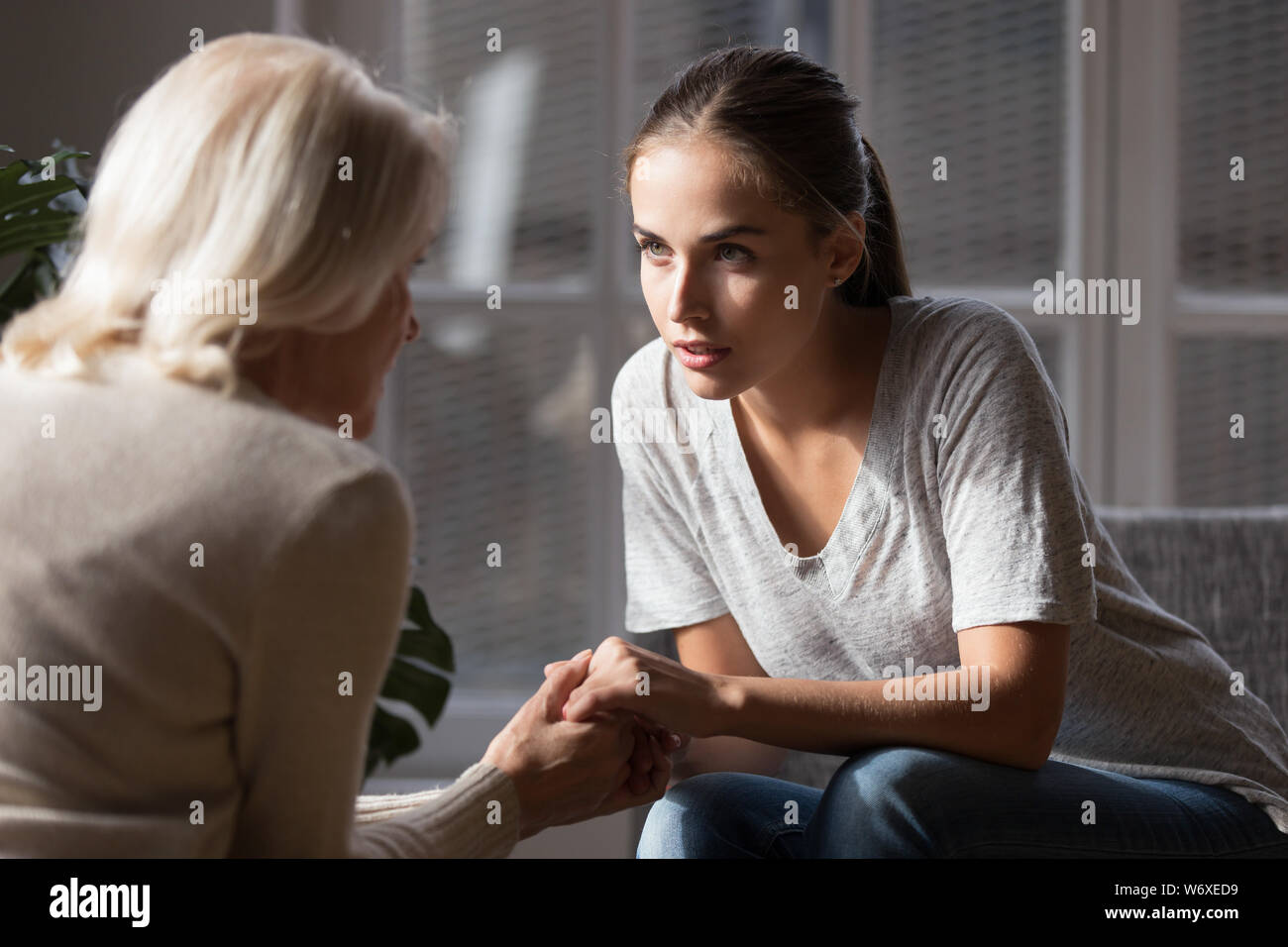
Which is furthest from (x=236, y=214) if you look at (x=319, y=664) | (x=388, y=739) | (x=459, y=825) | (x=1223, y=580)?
(x=1223, y=580)

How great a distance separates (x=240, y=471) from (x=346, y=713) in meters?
0.17

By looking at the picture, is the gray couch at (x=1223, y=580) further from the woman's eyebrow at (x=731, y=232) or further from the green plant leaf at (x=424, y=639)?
the woman's eyebrow at (x=731, y=232)

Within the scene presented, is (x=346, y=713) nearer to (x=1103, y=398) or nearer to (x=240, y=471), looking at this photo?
(x=240, y=471)

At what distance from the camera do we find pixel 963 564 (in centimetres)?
117

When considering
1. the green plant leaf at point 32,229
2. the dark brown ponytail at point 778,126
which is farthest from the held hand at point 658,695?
the green plant leaf at point 32,229

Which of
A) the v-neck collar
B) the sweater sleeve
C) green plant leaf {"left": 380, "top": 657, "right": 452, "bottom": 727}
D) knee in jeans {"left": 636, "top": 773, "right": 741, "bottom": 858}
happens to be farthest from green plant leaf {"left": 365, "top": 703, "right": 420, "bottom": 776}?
the sweater sleeve

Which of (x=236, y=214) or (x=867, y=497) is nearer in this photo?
(x=236, y=214)

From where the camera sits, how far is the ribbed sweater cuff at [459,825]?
899 mm

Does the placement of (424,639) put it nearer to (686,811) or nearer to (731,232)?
(686,811)

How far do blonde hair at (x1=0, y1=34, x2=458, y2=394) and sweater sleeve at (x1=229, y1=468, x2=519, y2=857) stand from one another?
0.41 feet

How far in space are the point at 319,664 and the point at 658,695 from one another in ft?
1.51

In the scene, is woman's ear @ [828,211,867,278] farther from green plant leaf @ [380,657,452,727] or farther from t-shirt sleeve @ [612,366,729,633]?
green plant leaf @ [380,657,452,727]

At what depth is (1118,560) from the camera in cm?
129

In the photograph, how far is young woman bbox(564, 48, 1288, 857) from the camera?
1.11m
